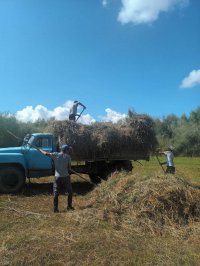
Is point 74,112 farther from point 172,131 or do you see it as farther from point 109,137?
point 172,131

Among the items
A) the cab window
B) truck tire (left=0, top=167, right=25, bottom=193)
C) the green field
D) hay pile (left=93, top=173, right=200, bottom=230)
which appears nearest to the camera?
the green field

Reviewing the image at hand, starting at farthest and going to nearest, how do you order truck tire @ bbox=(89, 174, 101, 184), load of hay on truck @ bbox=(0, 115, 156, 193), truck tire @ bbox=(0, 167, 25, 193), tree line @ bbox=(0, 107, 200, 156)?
1. tree line @ bbox=(0, 107, 200, 156)
2. truck tire @ bbox=(89, 174, 101, 184)
3. load of hay on truck @ bbox=(0, 115, 156, 193)
4. truck tire @ bbox=(0, 167, 25, 193)

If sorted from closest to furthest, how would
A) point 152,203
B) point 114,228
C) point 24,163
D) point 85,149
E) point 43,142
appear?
point 114,228 < point 152,203 < point 24,163 < point 43,142 < point 85,149

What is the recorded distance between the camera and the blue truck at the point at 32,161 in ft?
41.2

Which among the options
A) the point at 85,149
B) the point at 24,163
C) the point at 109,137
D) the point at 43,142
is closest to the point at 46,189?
the point at 24,163

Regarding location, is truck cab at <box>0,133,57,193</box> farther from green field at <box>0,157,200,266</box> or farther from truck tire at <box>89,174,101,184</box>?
truck tire at <box>89,174,101,184</box>

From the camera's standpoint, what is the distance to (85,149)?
44.1ft

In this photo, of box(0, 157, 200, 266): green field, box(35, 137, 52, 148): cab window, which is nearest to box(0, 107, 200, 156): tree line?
box(35, 137, 52, 148): cab window

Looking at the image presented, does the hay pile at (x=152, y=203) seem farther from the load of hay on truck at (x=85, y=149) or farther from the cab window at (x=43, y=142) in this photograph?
the cab window at (x=43, y=142)

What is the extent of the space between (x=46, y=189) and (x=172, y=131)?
218 feet

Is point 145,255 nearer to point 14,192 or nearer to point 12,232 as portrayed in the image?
point 12,232

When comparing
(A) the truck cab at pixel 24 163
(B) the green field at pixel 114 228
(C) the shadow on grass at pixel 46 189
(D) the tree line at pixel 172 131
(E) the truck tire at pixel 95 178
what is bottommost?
(B) the green field at pixel 114 228

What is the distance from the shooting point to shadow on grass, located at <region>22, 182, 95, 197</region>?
1288cm

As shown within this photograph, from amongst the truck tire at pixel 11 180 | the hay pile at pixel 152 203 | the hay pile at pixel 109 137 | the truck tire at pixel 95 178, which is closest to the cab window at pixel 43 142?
the hay pile at pixel 109 137
